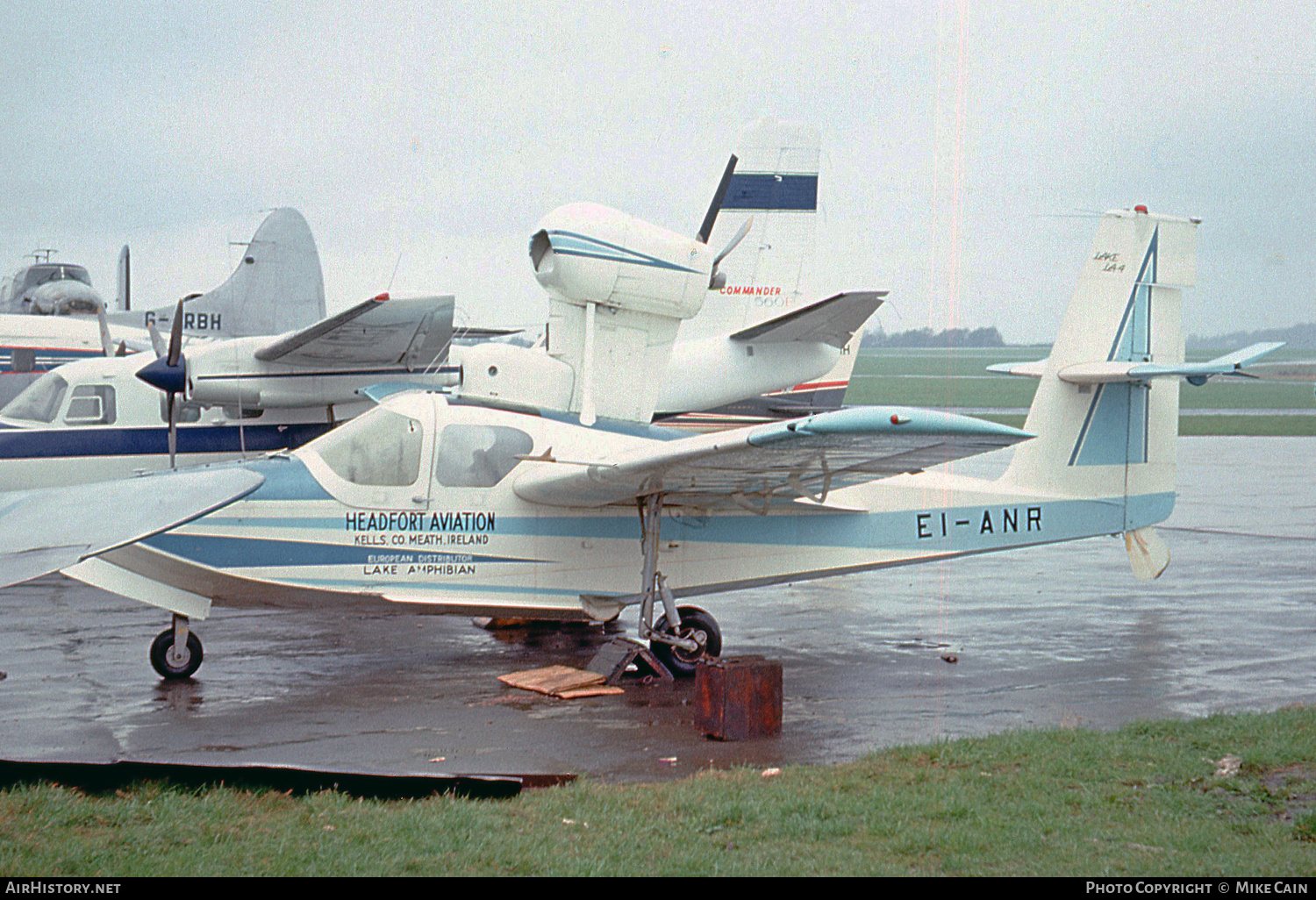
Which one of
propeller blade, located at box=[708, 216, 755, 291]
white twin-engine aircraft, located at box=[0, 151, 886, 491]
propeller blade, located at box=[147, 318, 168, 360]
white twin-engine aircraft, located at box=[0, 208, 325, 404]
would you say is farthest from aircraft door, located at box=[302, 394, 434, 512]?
white twin-engine aircraft, located at box=[0, 208, 325, 404]

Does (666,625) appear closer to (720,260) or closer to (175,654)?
(720,260)

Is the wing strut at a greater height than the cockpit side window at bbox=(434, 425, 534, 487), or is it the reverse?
the cockpit side window at bbox=(434, 425, 534, 487)

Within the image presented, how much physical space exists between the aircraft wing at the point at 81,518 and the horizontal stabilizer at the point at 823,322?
840 centimetres

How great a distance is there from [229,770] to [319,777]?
472 mm

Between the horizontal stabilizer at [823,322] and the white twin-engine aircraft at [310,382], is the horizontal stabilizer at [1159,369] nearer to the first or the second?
the horizontal stabilizer at [823,322]

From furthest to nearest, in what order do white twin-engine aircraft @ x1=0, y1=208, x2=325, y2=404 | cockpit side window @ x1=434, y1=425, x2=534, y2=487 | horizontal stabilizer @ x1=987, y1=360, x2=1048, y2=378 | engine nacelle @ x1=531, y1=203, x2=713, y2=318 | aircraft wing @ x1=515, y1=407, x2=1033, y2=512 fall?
1. white twin-engine aircraft @ x1=0, y1=208, x2=325, y2=404
2. horizontal stabilizer @ x1=987, y1=360, x2=1048, y2=378
3. engine nacelle @ x1=531, y1=203, x2=713, y2=318
4. cockpit side window @ x1=434, y1=425, x2=534, y2=487
5. aircraft wing @ x1=515, y1=407, x2=1033, y2=512

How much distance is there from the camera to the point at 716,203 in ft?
50.2

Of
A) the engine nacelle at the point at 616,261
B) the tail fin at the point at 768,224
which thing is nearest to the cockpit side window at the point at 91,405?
the engine nacelle at the point at 616,261

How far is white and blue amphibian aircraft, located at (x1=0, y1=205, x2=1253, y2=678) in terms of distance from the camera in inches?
367

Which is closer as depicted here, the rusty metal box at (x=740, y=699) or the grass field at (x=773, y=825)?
the grass field at (x=773, y=825)

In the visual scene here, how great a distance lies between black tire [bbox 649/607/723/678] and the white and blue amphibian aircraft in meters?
0.02

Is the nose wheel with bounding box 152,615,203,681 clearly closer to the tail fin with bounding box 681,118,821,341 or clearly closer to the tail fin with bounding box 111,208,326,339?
the tail fin with bounding box 681,118,821,341

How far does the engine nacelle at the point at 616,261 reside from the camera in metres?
10.2
